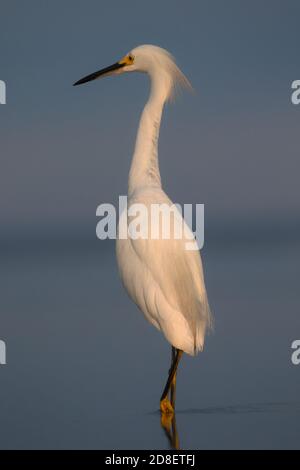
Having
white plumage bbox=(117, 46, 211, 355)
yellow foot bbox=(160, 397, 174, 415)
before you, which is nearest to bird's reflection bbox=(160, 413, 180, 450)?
yellow foot bbox=(160, 397, 174, 415)

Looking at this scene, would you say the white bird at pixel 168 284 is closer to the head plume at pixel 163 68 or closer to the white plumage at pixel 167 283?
the white plumage at pixel 167 283

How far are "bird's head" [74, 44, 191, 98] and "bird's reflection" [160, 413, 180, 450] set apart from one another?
194 centimetres

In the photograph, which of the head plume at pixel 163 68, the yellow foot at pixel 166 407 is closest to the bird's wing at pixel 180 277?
the yellow foot at pixel 166 407

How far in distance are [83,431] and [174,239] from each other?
1.11 metres

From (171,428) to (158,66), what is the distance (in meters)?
2.22

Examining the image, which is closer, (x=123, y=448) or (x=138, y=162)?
(x=123, y=448)

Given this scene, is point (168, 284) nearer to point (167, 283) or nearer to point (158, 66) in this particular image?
point (167, 283)

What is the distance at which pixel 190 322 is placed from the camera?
5.67 m

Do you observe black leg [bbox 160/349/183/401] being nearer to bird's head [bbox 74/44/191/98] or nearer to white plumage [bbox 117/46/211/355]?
white plumage [bbox 117/46/211/355]

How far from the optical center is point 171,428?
535 cm

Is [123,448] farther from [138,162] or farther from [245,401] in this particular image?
[138,162]

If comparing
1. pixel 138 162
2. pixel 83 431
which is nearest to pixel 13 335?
pixel 138 162

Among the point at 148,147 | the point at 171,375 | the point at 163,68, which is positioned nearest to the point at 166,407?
the point at 171,375

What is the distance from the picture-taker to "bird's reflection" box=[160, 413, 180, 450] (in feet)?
16.7
